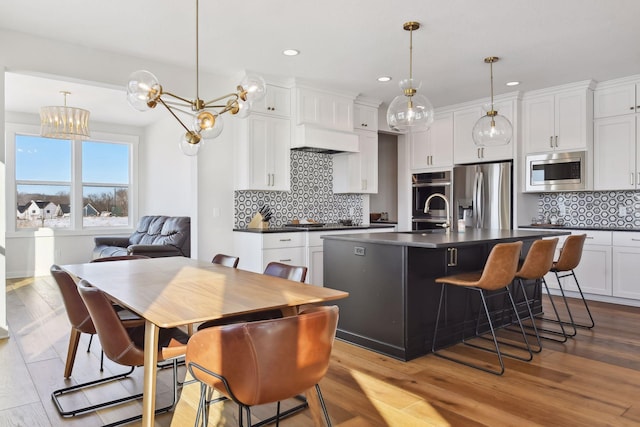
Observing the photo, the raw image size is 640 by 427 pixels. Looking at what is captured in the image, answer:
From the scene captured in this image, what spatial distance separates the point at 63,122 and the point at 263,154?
7.92 feet

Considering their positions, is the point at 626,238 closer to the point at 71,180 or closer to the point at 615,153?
the point at 615,153

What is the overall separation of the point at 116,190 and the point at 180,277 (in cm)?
634

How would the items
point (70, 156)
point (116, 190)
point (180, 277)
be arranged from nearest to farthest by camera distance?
point (180, 277)
point (70, 156)
point (116, 190)

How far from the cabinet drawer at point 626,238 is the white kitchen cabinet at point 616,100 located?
4.60 ft

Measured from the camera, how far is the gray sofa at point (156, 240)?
540 cm

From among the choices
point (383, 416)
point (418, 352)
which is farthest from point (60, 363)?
point (418, 352)

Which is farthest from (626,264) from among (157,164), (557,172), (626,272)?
(157,164)

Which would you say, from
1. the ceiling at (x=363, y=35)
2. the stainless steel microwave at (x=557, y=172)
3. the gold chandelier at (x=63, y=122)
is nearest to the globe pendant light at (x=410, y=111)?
the ceiling at (x=363, y=35)

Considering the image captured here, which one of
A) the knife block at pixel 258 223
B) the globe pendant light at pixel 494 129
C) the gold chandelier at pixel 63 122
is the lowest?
the knife block at pixel 258 223

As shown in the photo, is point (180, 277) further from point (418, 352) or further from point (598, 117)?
point (598, 117)

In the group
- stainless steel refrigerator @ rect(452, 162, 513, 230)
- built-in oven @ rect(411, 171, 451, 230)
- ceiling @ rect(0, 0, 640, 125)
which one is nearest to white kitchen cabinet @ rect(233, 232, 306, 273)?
ceiling @ rect(0, 0, 640, 125)

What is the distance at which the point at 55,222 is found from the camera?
7379 mm

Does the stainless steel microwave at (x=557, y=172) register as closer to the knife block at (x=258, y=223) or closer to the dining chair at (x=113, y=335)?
the knife block at (x=258, y=223)

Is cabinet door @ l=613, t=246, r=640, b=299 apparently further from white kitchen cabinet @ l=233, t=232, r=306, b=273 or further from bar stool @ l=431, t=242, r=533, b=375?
white kitchen cabinet @ l=233, t=232, r=306, b=273
